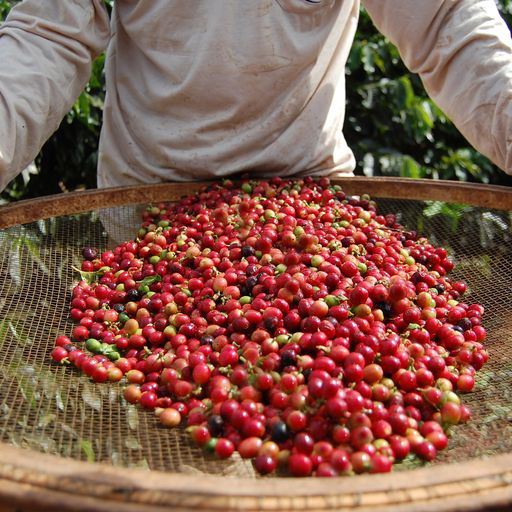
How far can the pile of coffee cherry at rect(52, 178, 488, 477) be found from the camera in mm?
1352

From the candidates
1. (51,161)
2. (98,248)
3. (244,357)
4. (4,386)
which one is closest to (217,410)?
(244,357)

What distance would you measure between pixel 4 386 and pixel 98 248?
0.92 m

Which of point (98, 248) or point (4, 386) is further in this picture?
point (98, 248)

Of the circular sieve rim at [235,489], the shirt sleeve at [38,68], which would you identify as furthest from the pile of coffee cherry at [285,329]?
the shirt sleeve at [38,68]

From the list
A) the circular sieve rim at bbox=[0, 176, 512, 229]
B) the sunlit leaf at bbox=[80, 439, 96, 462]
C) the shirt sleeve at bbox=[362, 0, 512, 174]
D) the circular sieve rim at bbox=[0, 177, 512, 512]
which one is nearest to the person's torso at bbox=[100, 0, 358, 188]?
the circular sieve rim at bbox=[0, 176, 512, 229]

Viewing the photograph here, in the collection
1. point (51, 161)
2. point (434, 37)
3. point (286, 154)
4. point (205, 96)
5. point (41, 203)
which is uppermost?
point (434, 37)

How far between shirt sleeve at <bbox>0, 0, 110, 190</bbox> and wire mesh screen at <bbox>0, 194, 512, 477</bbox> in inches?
12.6

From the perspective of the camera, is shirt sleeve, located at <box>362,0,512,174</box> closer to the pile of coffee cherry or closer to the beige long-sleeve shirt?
the beige long-sleeve shirt

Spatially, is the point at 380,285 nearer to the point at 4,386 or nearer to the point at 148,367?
the point at 148,367

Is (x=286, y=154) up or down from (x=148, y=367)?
up

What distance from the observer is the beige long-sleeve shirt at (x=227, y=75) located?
2.14 metres

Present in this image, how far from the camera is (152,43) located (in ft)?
7.79

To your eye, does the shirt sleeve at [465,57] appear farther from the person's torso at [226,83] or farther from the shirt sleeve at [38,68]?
the shirt sleeve at [38,68]

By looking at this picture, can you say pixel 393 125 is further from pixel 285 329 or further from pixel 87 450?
pixel 87 450
